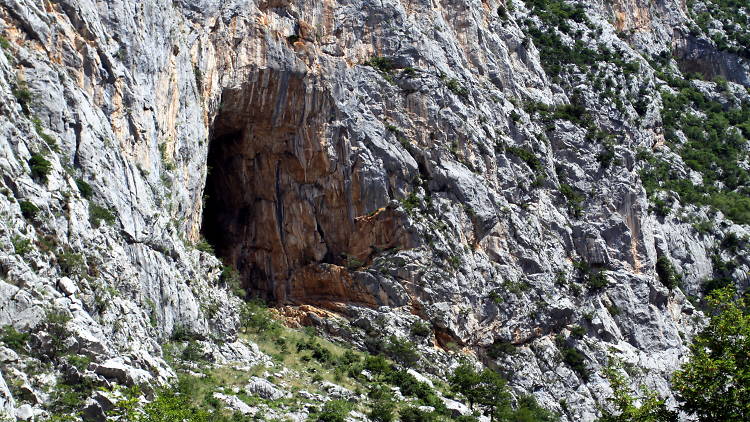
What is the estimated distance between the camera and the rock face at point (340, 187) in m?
25.9

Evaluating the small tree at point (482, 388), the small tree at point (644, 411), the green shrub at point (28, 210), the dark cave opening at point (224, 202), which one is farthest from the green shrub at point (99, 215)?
the small tree at point (482, 388)

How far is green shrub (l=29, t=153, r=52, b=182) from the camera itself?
23719 millimetres

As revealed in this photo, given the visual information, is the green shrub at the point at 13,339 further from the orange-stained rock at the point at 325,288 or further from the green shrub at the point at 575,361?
the green shrub at the point at 575,361

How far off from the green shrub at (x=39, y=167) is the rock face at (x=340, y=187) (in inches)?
1.8

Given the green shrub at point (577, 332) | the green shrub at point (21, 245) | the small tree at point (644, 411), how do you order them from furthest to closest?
the green shrub at point (577, 332) → the green shrub at point (21, 245) → the small tree at point (644, 411)

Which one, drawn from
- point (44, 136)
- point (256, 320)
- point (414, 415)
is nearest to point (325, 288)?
point (256, 320)

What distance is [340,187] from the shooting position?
42094mm

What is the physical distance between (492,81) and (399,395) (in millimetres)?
25847

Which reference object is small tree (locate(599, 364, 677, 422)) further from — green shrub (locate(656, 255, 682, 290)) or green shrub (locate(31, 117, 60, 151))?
green shrub (locate(656, 255, 682, 290))

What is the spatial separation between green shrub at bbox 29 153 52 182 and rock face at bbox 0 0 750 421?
0.05 m

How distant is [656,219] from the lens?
52438mm

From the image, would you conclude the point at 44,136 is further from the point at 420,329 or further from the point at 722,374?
the point at 722,374

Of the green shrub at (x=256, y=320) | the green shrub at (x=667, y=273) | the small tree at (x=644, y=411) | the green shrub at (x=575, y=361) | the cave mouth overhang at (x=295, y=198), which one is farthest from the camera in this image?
the green shrub at (x=667, y=273)

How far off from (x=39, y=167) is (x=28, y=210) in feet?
5.71
